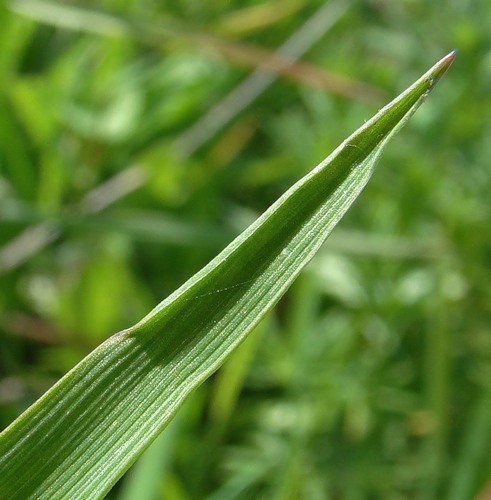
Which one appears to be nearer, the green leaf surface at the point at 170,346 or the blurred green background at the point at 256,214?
the green leaf surface at the point at 170,346

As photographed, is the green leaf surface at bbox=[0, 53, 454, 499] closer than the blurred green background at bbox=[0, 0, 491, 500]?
Yes

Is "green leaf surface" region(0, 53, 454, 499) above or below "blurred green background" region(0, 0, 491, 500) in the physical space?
below

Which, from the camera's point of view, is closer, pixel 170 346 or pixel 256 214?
pixel 170 346

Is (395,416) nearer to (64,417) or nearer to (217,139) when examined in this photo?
(217,139)

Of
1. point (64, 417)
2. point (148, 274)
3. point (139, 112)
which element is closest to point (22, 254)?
point (148, 274)
